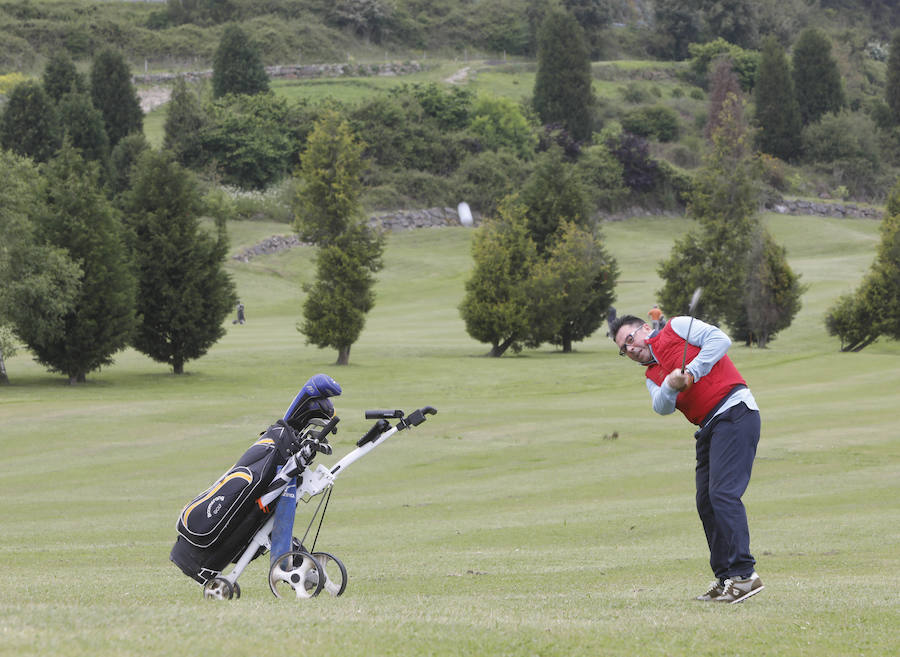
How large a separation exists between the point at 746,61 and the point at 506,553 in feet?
397

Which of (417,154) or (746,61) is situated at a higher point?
(746,61)

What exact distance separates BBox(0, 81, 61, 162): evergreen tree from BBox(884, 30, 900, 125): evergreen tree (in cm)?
8273

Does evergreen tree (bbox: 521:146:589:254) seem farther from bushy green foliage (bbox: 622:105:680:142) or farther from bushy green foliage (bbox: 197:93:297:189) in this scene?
bushy green foliage (bbox: 622:105:680:142)

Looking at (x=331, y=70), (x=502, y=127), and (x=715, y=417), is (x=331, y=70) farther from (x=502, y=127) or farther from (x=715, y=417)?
(x=715, y=417)

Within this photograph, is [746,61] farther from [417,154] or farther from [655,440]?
[655,440]

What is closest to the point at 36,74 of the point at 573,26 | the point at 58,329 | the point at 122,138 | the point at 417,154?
the point at 122,138

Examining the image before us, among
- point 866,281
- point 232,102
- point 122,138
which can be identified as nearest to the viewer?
point 866,281

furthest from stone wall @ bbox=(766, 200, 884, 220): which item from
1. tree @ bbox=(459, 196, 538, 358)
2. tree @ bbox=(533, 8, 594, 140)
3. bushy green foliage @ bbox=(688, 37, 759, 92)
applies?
tree @ bbox=(459, 196, 538, 358)

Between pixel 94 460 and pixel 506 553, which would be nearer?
pixel 506 553

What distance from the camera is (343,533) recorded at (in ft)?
51.5

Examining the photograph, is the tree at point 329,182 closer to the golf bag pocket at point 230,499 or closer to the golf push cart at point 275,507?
the golf push cart at point 275,507

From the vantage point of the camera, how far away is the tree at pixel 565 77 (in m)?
103

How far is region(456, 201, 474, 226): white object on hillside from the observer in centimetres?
9000

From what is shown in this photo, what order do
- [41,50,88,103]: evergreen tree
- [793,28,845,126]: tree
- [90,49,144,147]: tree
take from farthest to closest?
[793,28,845,126]: tree, [90,49,144,147]: tree, [41,50,88,103]: evergreen tree
